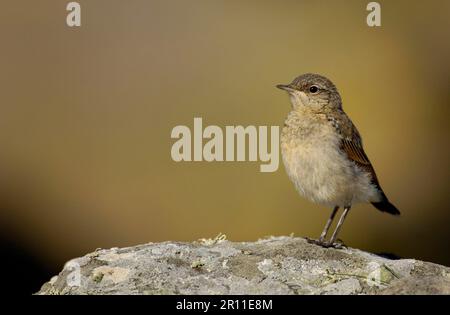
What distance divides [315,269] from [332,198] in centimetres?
167

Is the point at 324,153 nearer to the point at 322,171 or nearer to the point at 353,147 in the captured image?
the point at 322,171

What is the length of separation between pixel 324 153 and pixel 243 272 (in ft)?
7.20

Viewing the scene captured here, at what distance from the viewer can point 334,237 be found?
29.1 feet

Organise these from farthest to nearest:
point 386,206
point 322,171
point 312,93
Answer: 1. point 386,206
2. point 312,93
3. point 322,171

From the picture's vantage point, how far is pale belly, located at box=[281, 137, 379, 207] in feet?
29.0

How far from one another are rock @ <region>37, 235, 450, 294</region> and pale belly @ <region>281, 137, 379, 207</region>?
0.87m

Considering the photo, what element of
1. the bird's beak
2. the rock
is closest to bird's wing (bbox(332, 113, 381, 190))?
the bird's beak

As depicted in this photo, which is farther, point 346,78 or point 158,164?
point 346,78

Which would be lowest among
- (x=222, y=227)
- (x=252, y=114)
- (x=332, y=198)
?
(x=222, y=227)

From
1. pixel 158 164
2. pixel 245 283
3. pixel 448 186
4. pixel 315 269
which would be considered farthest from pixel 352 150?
pixel 448 186

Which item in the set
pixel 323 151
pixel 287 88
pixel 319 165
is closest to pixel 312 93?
pixel 287 88

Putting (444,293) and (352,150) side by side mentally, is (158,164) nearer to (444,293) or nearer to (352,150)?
(352,150)

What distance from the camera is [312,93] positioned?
9617 millimetres

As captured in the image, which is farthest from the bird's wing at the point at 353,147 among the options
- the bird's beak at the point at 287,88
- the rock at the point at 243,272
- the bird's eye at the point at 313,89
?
the rock at the point at 243,272
